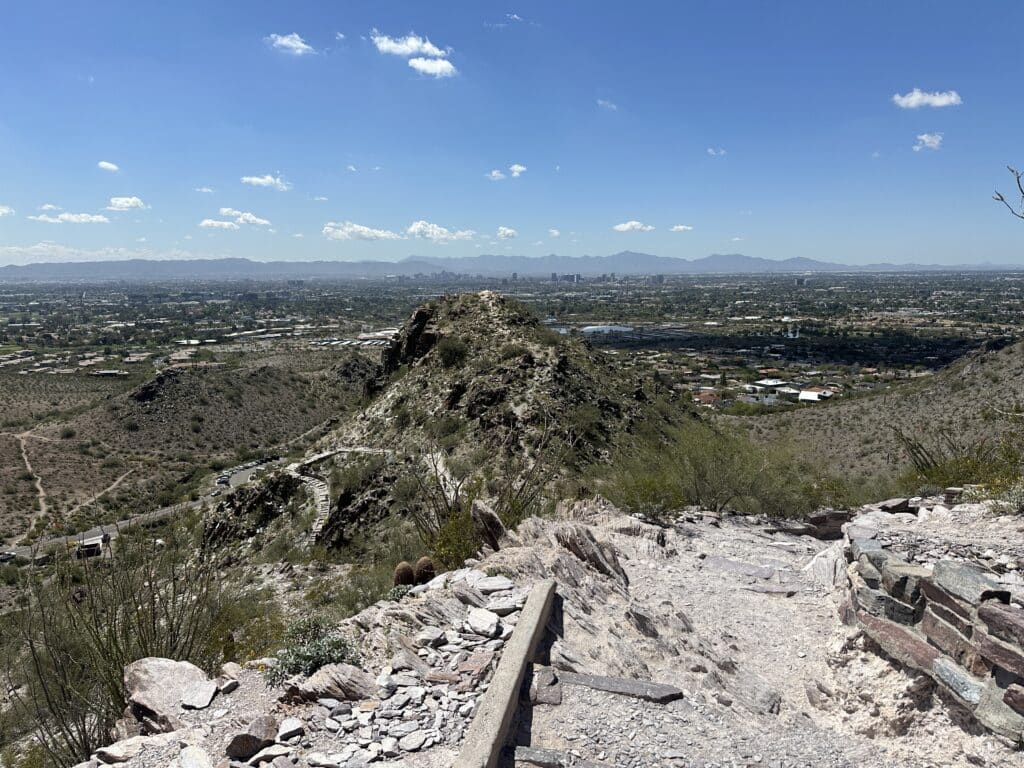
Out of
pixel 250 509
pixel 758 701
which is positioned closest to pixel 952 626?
pixel 758 701

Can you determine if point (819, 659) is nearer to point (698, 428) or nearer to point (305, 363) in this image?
point (698, 428)

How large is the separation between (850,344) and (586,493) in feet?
338

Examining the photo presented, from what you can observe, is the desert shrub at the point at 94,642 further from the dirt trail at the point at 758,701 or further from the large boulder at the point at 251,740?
the dirt trail at the point at 758,701

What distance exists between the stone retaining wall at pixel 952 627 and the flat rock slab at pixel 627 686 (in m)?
2.61

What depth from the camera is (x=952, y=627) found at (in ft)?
20.8

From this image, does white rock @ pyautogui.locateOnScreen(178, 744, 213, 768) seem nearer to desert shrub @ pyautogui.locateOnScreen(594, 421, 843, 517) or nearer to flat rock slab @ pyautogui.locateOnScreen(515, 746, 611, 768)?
flat rock slab @ pyautogui.locateOnScreen(515, 746, 611, 768)

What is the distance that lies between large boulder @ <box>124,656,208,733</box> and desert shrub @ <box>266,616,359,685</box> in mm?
775

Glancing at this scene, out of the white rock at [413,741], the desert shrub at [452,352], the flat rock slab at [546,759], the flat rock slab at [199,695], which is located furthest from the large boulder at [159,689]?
the desert shrub at [452,352]

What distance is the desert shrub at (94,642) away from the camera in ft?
23.5

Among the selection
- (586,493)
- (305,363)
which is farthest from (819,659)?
(305,363)

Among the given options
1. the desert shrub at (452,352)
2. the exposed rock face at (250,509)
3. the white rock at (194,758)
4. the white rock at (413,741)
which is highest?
the desert shrub at (452,352)

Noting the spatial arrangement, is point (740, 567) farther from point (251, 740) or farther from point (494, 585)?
point (251, 740)

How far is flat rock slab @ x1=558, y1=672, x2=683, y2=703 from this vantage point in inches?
248

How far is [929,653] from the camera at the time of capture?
252 inches
